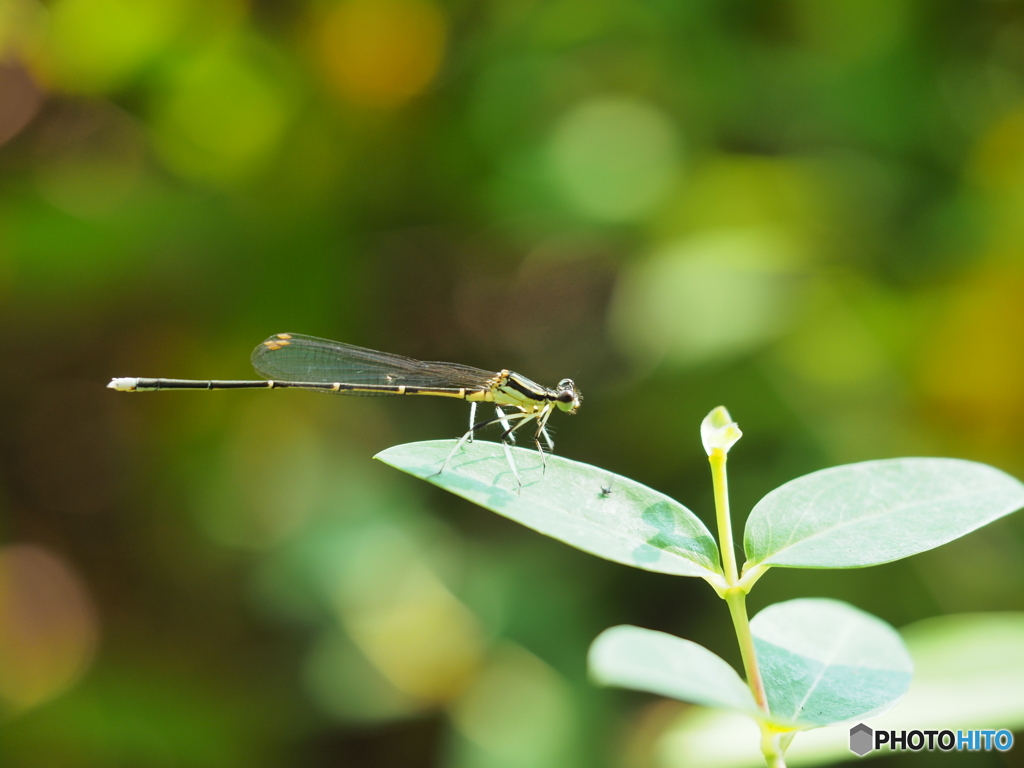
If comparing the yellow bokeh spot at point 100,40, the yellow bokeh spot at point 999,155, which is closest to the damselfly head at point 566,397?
the yellow bokeh spot at point 999,155

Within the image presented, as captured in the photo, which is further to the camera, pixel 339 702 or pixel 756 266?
pixel 756 266

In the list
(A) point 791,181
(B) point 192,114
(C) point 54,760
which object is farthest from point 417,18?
(C) point 54,760

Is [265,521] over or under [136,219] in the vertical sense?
under

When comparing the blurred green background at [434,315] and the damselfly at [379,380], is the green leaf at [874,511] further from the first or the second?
the blurred green background at [434,315]

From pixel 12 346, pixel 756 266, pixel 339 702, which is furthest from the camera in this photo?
pixel 12 346

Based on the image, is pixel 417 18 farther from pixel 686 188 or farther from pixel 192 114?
pixel 686 188

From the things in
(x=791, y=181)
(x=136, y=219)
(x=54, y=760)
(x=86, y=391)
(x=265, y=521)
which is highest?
(x=791, y=181)
